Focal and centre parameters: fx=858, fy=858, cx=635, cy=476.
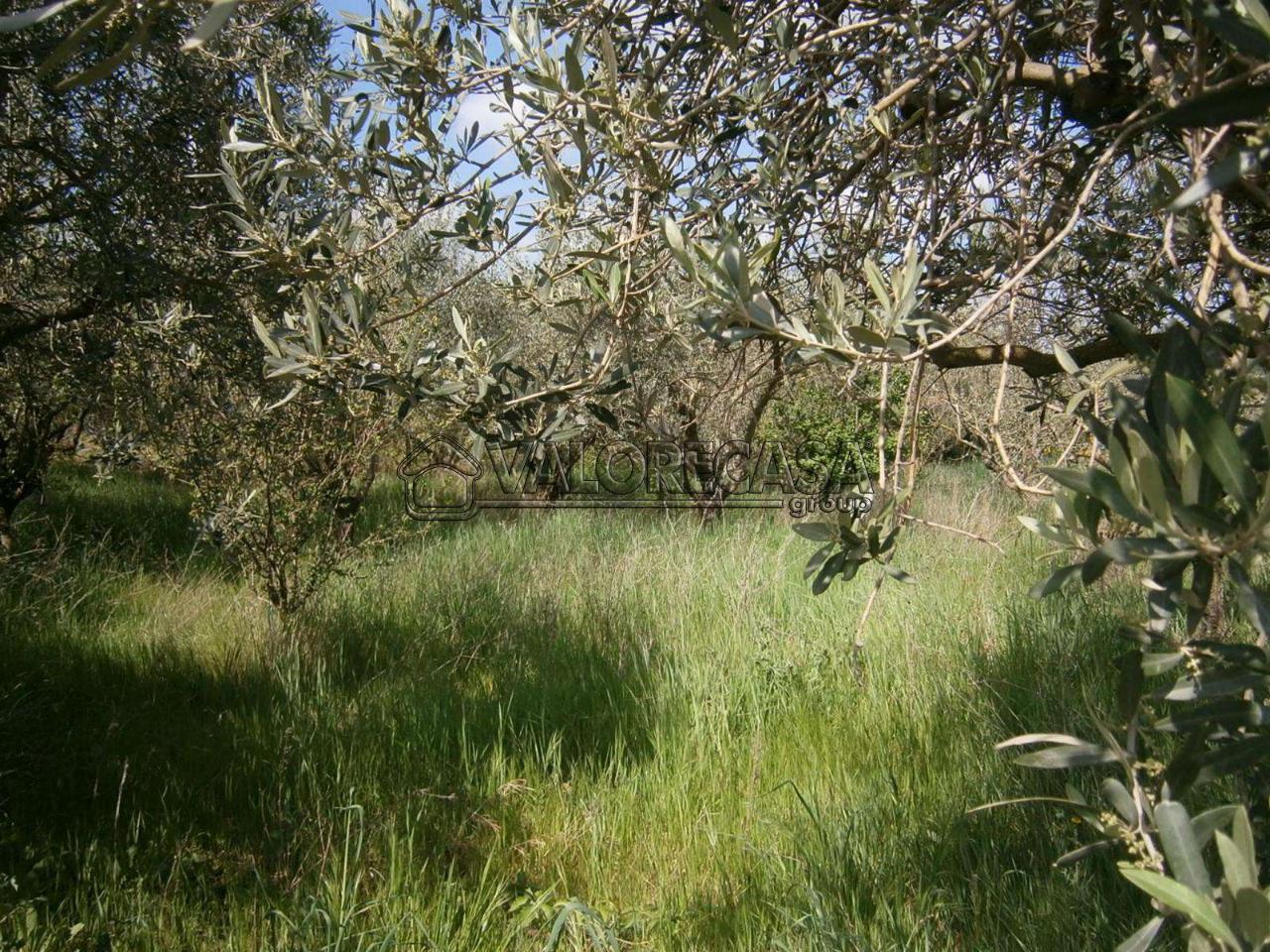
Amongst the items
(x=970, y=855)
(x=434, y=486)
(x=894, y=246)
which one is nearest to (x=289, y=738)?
(x=970, y=855)

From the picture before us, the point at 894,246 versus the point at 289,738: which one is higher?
the point at 894,246


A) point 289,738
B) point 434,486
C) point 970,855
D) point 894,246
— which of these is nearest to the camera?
point 970,855

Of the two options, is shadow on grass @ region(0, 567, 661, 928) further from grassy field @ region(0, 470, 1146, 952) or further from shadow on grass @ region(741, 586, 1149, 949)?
shadow on grass @ region(741, 586, 1149, 949)

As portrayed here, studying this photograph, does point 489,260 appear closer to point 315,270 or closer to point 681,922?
point 315,270

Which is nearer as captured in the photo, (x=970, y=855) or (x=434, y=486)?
(x=970, y=855)

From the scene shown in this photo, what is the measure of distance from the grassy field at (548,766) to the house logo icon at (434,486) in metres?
2.91

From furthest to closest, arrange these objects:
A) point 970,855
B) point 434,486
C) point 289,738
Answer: point 434,486 → point 289,738 → point 970,855

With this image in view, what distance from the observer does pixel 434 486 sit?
28.5 feet

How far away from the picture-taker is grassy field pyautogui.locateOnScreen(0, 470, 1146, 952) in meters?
2.01

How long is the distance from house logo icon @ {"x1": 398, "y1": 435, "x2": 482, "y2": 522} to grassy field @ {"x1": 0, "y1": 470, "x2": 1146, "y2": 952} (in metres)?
2.91

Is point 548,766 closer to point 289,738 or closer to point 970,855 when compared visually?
point 289,738

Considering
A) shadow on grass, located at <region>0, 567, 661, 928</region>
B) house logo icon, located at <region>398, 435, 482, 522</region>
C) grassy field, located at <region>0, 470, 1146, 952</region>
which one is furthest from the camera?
house logo icon, located at <region>398, 435, 482, 522</region>

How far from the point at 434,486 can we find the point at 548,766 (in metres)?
6.12

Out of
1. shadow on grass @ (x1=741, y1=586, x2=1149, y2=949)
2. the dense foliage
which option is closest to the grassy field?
shadow on grass @ (x1=741, y1=586, x2=1149, y2=949)
